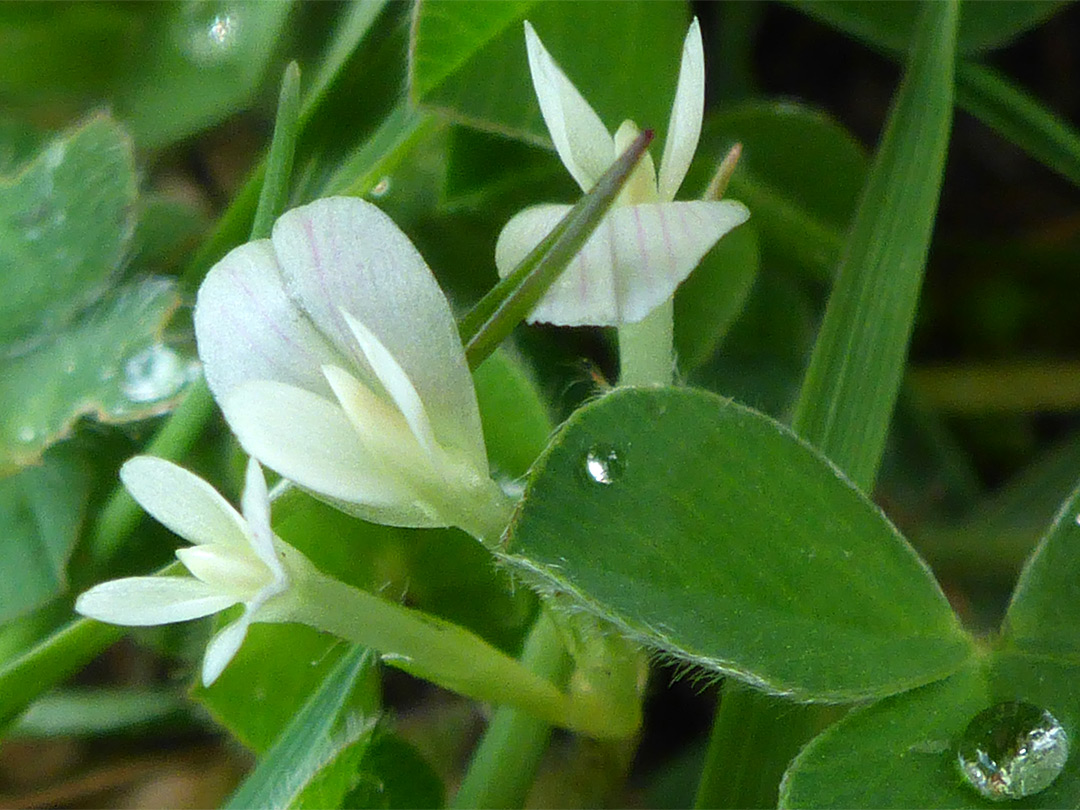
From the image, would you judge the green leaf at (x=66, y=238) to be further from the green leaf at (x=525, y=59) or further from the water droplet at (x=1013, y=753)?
the water droplet at (x=1013, y=753)

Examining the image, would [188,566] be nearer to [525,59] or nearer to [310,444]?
[310,444]

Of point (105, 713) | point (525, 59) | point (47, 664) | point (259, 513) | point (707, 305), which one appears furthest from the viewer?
point (105, 713)

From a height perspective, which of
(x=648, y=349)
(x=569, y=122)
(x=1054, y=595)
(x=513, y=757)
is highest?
(x=569, y=122)

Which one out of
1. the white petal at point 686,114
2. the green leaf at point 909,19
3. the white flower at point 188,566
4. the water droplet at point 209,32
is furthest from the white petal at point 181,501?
the green leaf at point 909,19

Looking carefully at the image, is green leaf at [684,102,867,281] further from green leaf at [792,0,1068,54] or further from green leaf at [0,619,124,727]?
green leaf at [0,619,124,727]

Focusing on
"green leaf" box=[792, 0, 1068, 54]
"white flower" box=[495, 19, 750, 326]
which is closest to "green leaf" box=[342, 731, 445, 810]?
"white flower" box=[495, 19, 750, 326]

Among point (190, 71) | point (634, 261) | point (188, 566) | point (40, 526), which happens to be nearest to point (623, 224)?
point (634, 261)

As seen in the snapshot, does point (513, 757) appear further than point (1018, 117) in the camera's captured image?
No
